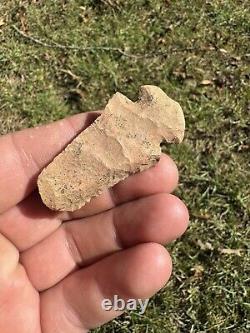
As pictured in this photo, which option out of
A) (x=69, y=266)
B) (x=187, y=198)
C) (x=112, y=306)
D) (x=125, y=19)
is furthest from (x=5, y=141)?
(x=125, y=19)

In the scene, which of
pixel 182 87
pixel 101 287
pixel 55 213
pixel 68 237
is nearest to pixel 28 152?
pixel 55 213

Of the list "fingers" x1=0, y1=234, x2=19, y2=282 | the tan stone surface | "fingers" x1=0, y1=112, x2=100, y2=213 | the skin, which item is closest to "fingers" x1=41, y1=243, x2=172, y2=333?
the skin

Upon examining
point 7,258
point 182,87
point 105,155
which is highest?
point 105,155

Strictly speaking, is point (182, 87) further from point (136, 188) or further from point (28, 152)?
point (28, 152)

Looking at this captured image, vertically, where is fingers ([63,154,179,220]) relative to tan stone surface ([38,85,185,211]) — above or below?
below

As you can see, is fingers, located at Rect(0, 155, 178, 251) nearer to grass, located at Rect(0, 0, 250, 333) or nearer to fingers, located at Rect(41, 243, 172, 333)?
fingers, located at Rect(41, 243, 172, 333)

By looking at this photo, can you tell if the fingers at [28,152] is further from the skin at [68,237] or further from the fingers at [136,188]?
the fingers at [136,188]
